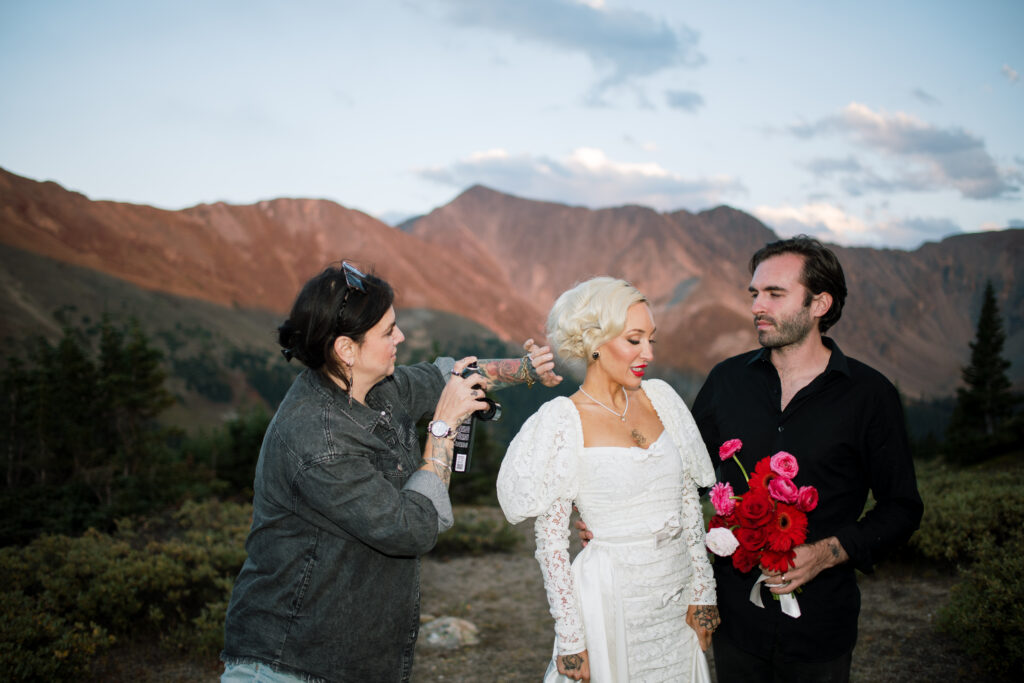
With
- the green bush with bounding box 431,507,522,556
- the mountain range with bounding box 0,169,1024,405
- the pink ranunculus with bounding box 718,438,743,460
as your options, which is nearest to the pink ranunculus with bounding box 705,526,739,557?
the pink ranunculus with bounding box 718,438,743,460

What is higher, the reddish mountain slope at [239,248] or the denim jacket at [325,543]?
the reddish mountain slope at [239,248]

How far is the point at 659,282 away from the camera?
385 ft

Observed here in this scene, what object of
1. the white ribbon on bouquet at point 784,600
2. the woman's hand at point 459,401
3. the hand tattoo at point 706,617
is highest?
the woman's hand at point 459,401

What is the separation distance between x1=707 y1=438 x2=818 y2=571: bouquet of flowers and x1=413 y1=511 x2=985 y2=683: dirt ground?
399 cm

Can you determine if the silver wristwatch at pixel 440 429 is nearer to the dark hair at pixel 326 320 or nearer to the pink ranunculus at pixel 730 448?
the dark hair at pixel 326 320

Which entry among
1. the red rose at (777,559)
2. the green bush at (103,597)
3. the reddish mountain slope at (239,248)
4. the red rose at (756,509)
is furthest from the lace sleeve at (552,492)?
the reddish mountain slope at (239,248)

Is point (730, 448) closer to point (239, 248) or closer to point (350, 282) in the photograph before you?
point (350, 282)

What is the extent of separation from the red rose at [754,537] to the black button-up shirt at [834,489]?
0.37 metres

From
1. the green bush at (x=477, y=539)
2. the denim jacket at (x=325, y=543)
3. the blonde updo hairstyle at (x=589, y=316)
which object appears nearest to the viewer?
the denim jacket at (x=325, y=543)

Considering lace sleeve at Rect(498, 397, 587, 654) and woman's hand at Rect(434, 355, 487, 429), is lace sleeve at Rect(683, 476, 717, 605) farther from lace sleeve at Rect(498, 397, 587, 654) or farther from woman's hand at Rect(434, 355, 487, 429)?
woman's hand at Rect(434, 355, 487, 429)

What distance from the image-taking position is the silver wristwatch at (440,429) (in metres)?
2.38

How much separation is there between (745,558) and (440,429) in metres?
1.29

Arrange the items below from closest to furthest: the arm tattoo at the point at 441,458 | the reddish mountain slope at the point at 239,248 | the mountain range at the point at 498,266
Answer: the arm tattoo at the point at 441,458
the reddish mountain slope at the point at 239,248
the mountain range at the point at 498,266

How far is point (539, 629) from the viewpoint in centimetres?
734
